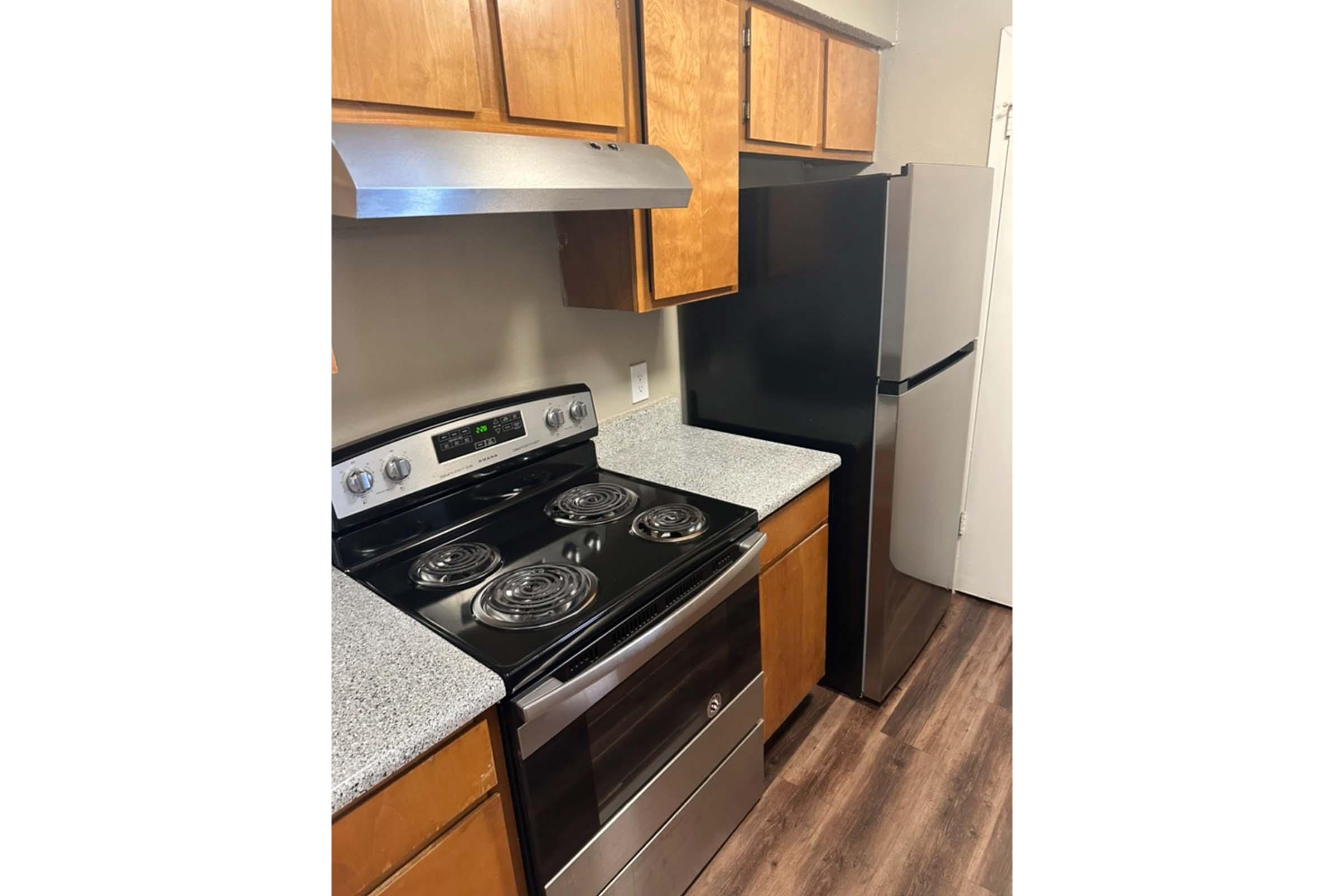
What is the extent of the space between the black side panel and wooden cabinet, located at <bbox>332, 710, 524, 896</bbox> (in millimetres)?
1184

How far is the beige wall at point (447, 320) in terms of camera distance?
131 cm

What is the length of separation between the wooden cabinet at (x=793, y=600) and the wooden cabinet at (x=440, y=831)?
2.57ft

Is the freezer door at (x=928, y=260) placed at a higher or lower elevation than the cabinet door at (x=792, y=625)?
higher

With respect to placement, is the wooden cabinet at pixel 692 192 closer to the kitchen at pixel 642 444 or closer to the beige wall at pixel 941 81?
the kitchen at pixel 642 444

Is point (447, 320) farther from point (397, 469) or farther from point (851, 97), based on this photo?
point (851, 97)

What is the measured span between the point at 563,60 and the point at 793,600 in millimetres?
1341

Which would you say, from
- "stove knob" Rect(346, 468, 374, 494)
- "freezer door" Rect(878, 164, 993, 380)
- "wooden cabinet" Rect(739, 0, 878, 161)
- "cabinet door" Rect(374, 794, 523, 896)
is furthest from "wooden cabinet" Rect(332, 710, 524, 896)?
"wooden cabinet" Rect(739, 0, 878, 161)

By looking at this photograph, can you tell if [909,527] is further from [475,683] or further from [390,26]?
[390,26]

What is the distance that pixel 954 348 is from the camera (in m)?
1.96

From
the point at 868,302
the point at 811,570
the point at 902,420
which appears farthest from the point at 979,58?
the point at 811,570

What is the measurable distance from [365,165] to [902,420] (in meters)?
1.39

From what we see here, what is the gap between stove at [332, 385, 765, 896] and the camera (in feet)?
3.42

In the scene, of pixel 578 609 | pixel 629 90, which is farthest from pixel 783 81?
pixel 578 609

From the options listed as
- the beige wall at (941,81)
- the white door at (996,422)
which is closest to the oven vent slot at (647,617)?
the white door at (996,422)
